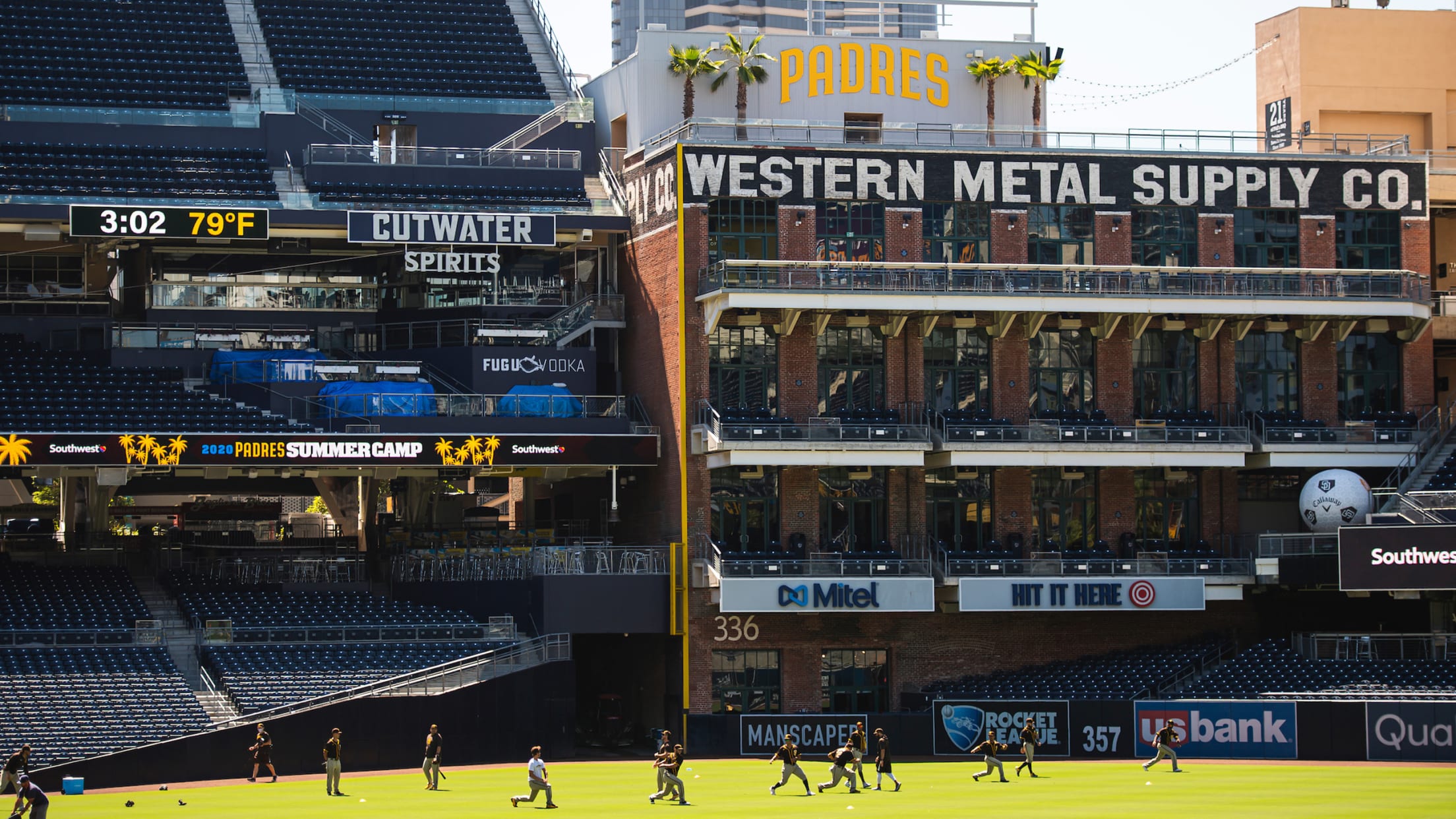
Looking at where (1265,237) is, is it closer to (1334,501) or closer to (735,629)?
(1334,501)

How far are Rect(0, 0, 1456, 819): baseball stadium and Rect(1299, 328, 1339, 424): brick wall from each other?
13 centimetres

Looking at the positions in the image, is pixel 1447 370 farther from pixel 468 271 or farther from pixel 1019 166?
pixel 468 271

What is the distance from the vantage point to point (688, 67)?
64.4 m

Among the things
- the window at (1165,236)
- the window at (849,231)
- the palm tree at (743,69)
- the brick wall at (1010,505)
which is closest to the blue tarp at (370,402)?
the window at (849,231)

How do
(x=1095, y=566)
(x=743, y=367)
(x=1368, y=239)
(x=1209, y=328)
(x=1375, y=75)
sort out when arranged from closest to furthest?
1. (x=1095, y=566)
2. (x=743, y=367)
3. (x=1209, y=328)
4. (x=1368, y=239)
5. (x=1375, y=75)

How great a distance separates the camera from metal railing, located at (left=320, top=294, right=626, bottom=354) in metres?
61.4

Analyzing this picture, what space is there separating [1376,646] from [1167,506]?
26.3ft

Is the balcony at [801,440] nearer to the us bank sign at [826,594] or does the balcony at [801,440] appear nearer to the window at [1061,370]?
the us bank sign at [826,594]

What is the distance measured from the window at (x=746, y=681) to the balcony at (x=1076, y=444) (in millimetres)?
7765

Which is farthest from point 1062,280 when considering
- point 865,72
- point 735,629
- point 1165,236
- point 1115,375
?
point 865,72

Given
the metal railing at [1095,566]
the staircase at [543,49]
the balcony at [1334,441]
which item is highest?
the staircase at [543,49]

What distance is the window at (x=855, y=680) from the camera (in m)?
56.7

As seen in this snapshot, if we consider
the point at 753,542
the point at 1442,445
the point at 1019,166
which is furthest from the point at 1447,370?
the point at 753,542

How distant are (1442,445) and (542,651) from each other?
93.4ft
